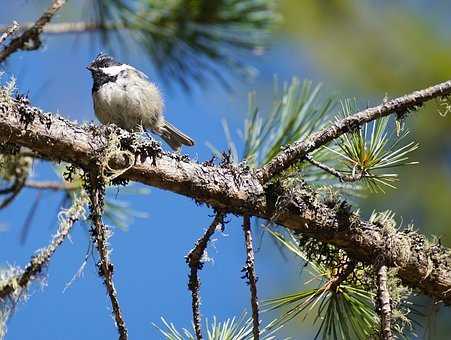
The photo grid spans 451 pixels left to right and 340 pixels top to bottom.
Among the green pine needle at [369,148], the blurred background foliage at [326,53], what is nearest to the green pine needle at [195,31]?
the blurred background foliage at [326,53]

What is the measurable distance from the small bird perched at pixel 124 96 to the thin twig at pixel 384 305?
1.31m

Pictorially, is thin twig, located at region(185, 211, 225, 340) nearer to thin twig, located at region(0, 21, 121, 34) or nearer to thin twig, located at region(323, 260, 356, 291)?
thin twig, located at region(323, 260, 356, 291)

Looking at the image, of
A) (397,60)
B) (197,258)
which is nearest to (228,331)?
Result: (197,258)

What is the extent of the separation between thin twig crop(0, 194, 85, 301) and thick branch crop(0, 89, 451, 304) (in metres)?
0.16

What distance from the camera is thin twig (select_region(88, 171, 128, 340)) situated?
148cm

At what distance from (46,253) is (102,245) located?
0.37 m

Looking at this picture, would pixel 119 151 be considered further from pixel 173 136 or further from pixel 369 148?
pixel 173 136

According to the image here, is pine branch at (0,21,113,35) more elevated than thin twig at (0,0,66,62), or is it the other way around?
pine branch at (0,21,113,35)

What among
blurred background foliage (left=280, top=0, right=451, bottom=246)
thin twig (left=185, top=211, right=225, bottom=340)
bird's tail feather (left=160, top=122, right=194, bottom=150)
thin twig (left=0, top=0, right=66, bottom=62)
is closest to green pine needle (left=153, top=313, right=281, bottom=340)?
thin twig (left=185, top=211, right=225, bottom=340)

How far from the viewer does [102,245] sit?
5.03ft

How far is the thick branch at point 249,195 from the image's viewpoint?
164 centimetres

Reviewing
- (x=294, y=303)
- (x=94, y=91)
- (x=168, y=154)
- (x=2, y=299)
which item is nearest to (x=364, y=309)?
(x=294, y=303)

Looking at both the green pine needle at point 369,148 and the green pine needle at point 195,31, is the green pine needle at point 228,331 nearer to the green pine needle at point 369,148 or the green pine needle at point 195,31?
the green pine needle at point 369,148

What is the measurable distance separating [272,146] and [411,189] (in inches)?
122
